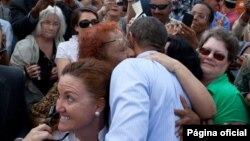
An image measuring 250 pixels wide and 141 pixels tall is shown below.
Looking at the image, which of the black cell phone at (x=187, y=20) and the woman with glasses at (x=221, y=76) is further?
the black cell phone at (x=187, y=20)

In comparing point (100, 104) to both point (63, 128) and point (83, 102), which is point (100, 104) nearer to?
point (83, 102)

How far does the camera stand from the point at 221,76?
9.34 feet

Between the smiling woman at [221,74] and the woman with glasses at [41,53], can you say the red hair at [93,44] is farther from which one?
the woman with glasses at [41,53]

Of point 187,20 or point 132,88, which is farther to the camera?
point 187,20

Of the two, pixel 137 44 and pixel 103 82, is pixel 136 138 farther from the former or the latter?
pixel 137 44

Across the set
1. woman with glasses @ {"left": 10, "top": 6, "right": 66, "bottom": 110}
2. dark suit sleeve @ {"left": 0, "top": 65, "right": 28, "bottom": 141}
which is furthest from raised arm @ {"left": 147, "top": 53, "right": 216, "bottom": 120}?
woman with glasses @ {"left": 10, "top": 6, "right": 66, "bottom": 110}

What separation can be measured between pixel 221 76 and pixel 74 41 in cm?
156

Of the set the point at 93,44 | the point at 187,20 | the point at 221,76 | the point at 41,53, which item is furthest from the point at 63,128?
the point at 41,53

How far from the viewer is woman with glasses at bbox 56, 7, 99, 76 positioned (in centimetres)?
391

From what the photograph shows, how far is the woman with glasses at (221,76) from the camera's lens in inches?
103

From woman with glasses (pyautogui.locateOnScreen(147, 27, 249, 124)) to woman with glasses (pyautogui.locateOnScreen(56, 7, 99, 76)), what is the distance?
3.85ft

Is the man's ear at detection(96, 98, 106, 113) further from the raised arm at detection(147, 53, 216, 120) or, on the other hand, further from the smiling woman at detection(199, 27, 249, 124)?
the smiling woman at detection(199, 27, 249, 124)

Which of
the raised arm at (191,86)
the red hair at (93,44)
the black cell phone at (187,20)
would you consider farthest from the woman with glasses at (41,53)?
the raised arm at (191,86)

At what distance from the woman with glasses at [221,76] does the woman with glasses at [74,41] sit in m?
1.17
